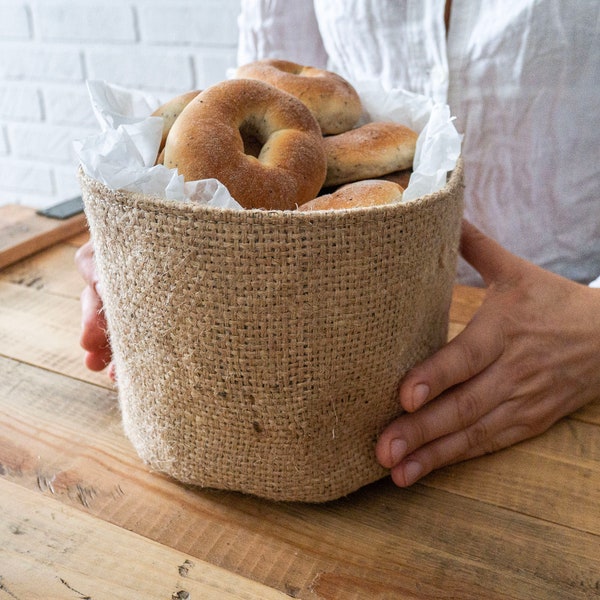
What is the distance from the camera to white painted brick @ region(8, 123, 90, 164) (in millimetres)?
1541

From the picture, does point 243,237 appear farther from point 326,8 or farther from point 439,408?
point 326,8

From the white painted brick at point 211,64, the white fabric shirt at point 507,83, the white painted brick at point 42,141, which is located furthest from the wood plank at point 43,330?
the white painted brick at point 42,141

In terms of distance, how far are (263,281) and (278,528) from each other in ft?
0.54

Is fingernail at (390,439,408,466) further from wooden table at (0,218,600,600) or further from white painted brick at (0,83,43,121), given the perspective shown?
white painted brick at (0,83,43,121)

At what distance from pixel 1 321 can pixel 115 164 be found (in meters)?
0.33

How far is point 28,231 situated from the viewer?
0.82m

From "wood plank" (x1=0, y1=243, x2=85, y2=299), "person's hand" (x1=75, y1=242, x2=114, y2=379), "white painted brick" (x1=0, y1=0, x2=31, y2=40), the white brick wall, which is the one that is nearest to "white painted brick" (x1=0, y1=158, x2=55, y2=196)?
the white brick wall

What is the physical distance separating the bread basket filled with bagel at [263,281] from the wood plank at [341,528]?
18mm

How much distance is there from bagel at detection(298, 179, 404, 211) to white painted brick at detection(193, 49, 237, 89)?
2.86 ft

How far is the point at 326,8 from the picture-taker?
0.73 m

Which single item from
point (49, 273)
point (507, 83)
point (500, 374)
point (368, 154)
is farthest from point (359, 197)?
point (49, 273)

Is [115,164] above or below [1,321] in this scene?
above

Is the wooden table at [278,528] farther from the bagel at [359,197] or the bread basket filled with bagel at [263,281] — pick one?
the bagel at [359,197]

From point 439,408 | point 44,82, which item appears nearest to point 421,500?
point 439,408
